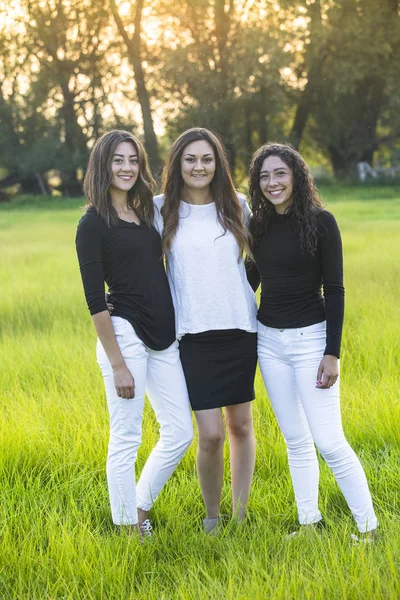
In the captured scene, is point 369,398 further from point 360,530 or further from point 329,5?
point 329,5

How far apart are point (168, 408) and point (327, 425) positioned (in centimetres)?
70

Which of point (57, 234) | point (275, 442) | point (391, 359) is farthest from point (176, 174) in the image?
point (57, 234)

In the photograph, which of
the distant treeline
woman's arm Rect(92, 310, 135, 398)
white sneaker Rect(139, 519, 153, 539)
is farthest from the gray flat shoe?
the distant treeline

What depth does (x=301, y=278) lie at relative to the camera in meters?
3.14

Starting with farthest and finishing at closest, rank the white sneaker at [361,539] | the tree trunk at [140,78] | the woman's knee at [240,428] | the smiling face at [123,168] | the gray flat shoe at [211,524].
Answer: the tree trunk at [140,78]
the woman's knee at [240,428]
the gray flat shoe at [211,524]
the smiling face at [123,168]
the white sneaker at [361,539]

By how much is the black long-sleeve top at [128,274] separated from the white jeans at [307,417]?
0.48 meters

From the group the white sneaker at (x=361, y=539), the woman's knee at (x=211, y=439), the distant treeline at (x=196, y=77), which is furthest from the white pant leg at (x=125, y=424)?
the distant treeline at (x=196, y=77)

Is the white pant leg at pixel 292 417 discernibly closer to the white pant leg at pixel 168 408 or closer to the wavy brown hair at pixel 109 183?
the white pant leg at pixel 168 408

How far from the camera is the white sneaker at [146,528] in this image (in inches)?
127

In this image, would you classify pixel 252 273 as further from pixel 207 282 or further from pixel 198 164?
pixel 198 164

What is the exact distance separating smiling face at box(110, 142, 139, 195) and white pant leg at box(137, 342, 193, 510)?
0.75m

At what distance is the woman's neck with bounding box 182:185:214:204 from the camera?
11.1 feet

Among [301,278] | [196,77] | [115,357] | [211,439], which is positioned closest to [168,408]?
[211,439]

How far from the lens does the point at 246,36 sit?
87.5 feet
